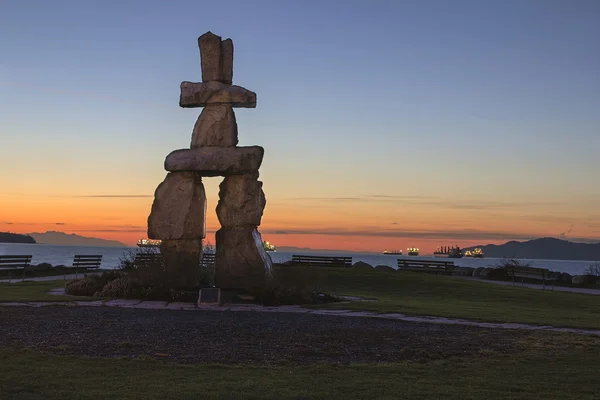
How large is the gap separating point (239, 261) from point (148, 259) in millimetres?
2703

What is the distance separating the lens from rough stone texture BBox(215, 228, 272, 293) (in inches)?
711

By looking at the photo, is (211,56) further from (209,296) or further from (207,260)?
(209,296)

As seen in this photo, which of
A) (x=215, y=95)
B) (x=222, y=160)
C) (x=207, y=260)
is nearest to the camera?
(x=222, y=160)

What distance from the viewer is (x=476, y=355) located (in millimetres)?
9547

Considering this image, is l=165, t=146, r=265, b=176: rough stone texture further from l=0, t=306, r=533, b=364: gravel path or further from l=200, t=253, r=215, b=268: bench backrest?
l=0, t=306, r=533, b=364: gravel path

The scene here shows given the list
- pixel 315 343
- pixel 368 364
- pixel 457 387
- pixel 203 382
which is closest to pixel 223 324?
pixel 315 343

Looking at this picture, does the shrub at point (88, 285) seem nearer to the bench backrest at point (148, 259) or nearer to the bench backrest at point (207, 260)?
the bench backrest at point (148, 259)

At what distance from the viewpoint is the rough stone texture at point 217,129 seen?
18.7m

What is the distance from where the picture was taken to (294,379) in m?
7.50

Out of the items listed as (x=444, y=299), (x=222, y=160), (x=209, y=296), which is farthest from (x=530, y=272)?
(x=209, y=296)

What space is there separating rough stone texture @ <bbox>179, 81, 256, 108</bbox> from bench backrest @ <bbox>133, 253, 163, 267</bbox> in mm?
4311

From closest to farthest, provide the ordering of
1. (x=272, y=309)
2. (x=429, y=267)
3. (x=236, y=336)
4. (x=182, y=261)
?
(x=236, y=336), (x=272, y=309), (x=182, y=261), (x=429, y=267)

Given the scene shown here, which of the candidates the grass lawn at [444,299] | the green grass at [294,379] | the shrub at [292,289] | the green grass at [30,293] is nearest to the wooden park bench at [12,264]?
the grass lawn at [444,299]

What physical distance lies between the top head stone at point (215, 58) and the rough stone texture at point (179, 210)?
9.16 feet
